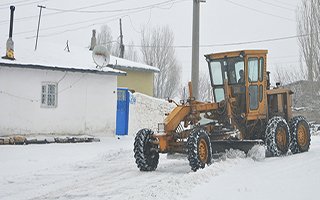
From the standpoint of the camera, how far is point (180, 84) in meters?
58.7

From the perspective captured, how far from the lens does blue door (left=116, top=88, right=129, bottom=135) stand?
23.5m

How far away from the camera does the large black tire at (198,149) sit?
10484 millimetres

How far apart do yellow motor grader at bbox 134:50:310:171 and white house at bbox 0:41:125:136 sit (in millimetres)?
8393

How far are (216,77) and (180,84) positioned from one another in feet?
147

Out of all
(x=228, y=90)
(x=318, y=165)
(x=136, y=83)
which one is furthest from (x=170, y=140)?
(x=136, y=83)

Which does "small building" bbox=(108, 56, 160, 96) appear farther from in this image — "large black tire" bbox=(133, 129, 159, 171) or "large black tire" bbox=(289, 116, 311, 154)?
"large black tire" bbox=(133, 129, 159, 171)

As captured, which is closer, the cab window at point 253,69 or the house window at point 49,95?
the cab window at point 253,69

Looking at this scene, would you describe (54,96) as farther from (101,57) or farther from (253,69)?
(253,69)

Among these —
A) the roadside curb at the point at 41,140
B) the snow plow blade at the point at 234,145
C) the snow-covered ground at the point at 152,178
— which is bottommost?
the snow-covered ground at the point at 152,178

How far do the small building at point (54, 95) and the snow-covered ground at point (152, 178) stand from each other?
13.9 feet

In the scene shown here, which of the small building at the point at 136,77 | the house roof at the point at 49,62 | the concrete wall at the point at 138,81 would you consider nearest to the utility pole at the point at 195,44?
the house roof at the point at 49,62

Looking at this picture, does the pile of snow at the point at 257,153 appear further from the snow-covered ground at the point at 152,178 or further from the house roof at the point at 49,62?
the house roof at the point at 49,62

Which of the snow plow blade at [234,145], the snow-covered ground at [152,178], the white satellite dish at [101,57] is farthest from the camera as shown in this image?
the white satellite dish at [101,57]

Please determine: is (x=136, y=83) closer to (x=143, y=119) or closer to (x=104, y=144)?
(x=143, y=119)
